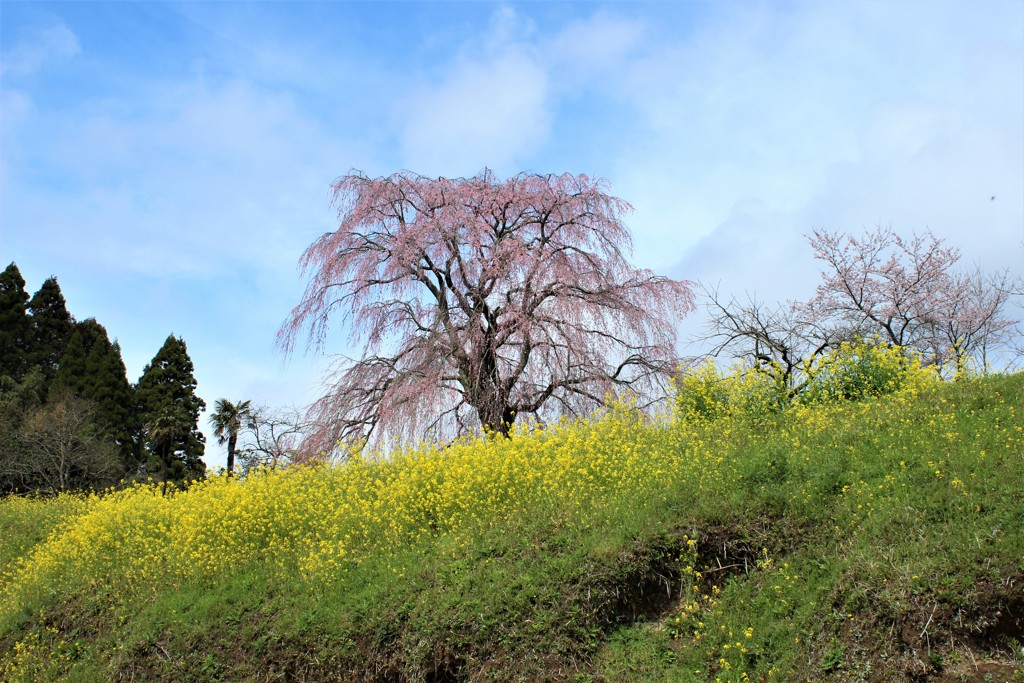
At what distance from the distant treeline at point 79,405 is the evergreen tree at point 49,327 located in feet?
0.16

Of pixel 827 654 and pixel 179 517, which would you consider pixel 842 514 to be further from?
pixel 179 517

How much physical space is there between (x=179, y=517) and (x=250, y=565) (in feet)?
7.26

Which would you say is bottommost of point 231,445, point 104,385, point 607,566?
point 607,566

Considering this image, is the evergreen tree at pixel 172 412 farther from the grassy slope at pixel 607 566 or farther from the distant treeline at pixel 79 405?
the grassy slope at pixel 607 566

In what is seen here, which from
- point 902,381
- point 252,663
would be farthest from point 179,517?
point 902,381

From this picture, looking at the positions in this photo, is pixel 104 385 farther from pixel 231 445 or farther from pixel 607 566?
pixel 607 566

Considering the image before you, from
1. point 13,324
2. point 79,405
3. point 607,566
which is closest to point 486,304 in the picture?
point 607,566

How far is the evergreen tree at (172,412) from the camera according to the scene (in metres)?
35.9

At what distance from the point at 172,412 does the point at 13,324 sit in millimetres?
11857

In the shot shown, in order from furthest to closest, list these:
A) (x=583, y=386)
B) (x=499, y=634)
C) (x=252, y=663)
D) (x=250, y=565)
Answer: (x=583, y=386) < (x=250, y=565) < (x=252, y=663) < (x=499, y=634)

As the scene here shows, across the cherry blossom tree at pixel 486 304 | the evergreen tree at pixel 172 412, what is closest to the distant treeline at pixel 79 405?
the evergreen tree at pixel 172 412

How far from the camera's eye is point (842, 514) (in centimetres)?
757

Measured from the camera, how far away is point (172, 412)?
3656 centimetres

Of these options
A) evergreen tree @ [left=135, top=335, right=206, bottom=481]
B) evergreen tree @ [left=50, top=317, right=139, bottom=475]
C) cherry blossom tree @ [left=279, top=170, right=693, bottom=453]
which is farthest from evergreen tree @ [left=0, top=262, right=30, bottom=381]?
cherry blossom tree @ [left=279, top=170, right=693, bottom=453]
